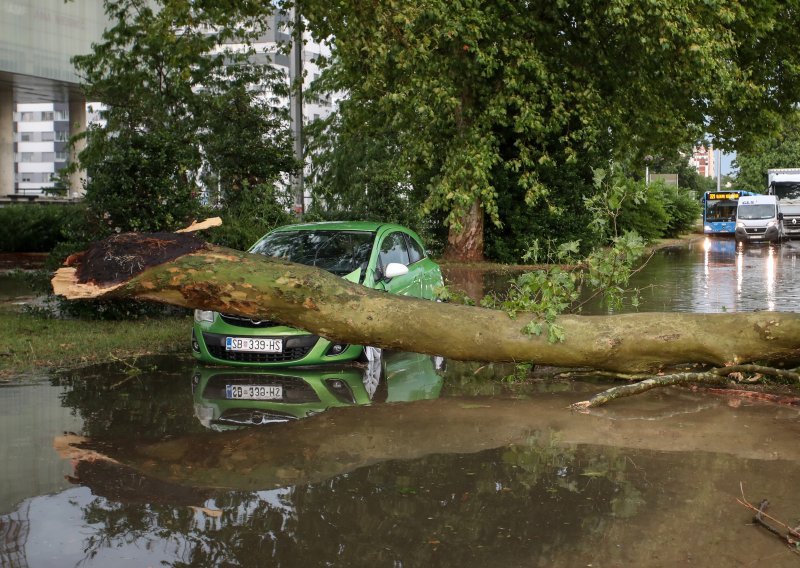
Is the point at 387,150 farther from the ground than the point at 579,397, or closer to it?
farther from the ground

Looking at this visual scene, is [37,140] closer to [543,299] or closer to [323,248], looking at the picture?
[323,248]

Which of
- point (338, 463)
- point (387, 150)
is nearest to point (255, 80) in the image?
point (387, 150)

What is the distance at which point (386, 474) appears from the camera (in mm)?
6371

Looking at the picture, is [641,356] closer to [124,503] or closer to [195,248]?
[195,248]

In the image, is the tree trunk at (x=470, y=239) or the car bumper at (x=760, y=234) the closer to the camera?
the tree trunk at (x=470, y=239)

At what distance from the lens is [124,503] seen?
18.8ft

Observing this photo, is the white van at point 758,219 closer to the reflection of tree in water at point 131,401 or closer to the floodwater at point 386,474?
the floodwater at point 386,474

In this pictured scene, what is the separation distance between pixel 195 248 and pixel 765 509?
4.62 metres

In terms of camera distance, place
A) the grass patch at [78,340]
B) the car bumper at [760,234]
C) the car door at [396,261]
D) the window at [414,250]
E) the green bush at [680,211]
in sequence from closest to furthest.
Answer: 1. the grass patch at [78,340]
2. the car door at [396,261]
3. the window at [414,250]
4. the car bumper at [760,234]
5. the green bush at [680,211]

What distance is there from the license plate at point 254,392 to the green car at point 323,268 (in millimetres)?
834

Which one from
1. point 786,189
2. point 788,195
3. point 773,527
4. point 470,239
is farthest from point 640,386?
point 786,189

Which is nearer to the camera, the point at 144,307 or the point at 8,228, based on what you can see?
the point at 144,307

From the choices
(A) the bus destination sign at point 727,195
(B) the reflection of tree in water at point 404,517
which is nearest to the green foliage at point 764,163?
(A) the bus destination sign at point 727,195

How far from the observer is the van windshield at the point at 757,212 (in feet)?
157
